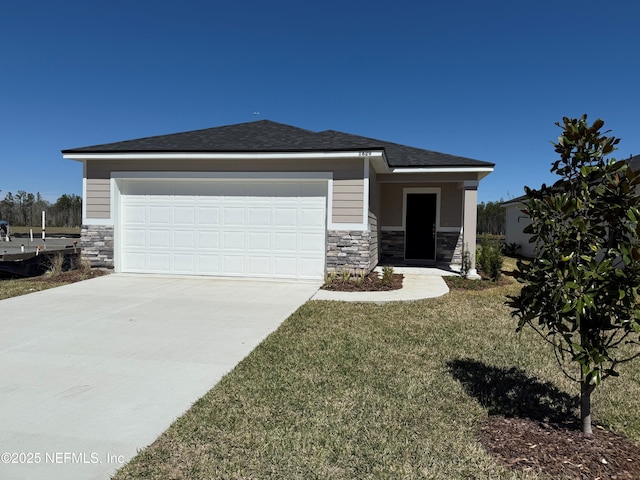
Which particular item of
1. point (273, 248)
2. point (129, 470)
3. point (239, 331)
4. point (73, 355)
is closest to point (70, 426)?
point (129, 470)

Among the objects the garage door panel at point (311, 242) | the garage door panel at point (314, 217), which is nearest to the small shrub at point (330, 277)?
the garage door panel at point (311, 242)

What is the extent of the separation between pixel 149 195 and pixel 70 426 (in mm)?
7948

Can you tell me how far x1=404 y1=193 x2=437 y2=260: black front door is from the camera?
44.1 ft

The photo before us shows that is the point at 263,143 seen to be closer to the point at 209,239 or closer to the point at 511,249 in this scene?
the point at 209,239

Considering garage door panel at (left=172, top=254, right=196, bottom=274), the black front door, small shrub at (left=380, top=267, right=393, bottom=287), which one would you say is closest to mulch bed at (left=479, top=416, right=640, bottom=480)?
small shrub at (left=380, top=267, right=393, bottom=287)

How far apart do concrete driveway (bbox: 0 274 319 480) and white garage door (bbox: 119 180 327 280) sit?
5.75 ft

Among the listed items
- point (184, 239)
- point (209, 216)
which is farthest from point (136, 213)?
point (209, 216)

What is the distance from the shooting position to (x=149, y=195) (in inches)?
387

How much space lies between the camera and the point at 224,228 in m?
9.66

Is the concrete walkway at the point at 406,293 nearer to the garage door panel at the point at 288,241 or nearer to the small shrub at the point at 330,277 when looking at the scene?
the small shrub at the point at 330,277

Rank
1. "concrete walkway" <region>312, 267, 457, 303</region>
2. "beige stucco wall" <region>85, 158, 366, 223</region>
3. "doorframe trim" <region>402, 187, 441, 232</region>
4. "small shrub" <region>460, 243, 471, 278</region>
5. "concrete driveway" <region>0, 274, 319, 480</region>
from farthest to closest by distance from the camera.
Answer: "doorframe trim" <region>402, 187, 441, 232</region>
"small shrub" <region>460, 243, 471, 278</region>
"beige stucco wall" <region>85, 158, 366, 223</region>
"concrete walkway" <region>312, 267, 457, 303</region>
"concrete driveway" <region>0, 274, 319, 480</region>

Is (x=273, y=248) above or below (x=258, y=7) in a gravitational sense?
below

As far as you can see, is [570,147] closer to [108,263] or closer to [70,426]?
[70,426]

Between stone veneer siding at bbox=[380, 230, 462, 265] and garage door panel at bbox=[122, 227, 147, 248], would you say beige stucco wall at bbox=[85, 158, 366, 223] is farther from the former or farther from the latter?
stone veneer siding at bbox=[380, 230, 462, 265]
